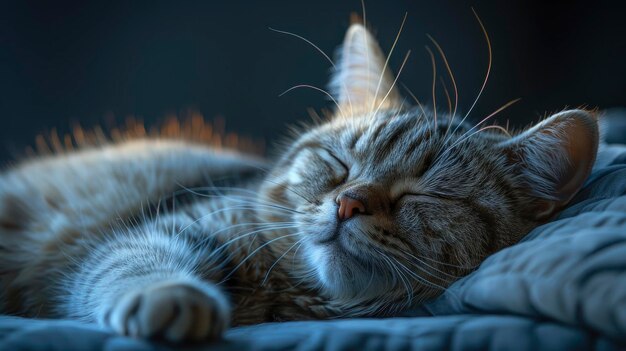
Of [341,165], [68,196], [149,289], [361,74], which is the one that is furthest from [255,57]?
[149,289]

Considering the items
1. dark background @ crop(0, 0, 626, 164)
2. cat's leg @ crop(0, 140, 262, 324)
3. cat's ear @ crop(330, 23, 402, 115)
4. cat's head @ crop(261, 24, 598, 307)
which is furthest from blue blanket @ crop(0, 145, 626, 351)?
dark background @ crop(0, 0, 626, 164)

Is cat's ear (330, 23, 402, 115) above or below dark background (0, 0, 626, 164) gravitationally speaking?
below

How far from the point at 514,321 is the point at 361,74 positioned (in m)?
0.85

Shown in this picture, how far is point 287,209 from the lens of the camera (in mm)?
1017

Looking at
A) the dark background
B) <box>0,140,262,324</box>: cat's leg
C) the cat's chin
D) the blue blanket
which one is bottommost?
the blue blanket

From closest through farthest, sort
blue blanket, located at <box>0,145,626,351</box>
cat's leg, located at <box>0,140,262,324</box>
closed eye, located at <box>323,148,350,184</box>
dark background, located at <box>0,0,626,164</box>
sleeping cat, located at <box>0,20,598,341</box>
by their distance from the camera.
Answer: blue blanket, located at <box>0,145,626,351</box>, sleeping cat, located at <box>0,20,598,341</box>, closed eye, located at <box>323,148,350,184</box>, cat's leg, located at <box>0,140,262,324</box>, dark background, located at <box>0,0,626,164</box>

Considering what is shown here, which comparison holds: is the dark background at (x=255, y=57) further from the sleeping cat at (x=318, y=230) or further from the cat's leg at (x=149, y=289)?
the cat's leg at (x=149, y=289)

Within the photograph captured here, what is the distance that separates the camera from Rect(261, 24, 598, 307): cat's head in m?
0.87

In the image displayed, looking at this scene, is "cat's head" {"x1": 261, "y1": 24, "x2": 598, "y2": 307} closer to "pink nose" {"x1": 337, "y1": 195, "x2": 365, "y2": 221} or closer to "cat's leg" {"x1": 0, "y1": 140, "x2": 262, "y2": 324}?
"pink nose" {"x1": 337, "y1": 195, "x2": 365, "y2": 221}

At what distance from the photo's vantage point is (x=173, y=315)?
2.08 feet

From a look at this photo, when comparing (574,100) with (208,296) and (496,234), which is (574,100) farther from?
(208,296)

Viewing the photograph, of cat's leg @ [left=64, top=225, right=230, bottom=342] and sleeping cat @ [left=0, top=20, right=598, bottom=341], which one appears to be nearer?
cat's leg @ [left=64, top=225, right=230, bottom=342]

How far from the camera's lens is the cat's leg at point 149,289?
24.9 inches

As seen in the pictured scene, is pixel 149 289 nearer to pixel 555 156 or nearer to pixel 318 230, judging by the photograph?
pixel 318 230
